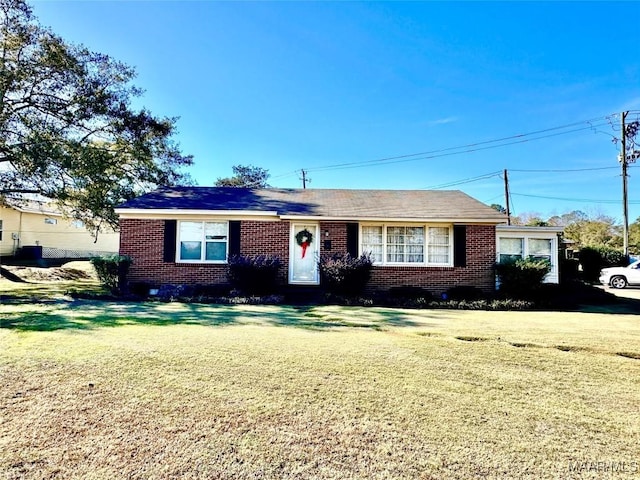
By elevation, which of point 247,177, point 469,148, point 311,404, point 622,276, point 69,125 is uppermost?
point 247,177

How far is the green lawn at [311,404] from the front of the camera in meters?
2.68

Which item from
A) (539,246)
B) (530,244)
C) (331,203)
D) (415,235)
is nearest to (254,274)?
(331,203)

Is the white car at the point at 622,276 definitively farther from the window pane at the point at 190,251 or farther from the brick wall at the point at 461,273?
the window pane at the point at 190,251

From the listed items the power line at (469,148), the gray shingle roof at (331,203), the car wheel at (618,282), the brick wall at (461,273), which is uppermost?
the power line at (469,148)

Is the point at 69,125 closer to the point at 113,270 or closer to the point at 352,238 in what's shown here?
the point at 113,270

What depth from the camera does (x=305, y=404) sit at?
353 cm

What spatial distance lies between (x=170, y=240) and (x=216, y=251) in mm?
1582

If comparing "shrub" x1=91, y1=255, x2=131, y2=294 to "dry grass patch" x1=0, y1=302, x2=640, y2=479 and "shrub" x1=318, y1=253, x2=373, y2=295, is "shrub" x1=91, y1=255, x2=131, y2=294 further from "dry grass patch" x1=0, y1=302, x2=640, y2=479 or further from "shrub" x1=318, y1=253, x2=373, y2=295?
"shrub" x1=318, y1=253, x2=373, y2=295

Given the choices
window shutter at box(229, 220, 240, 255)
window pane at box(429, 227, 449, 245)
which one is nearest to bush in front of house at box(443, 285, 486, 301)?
window pane at box(429, 227, 449, 245)

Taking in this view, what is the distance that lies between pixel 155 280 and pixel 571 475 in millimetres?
12429

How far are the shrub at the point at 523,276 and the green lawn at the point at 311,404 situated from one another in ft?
16.9

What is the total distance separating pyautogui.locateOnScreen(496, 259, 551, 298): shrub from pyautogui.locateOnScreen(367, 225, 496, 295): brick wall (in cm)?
80

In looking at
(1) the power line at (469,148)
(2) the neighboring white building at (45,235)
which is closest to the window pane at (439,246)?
(1) the power line at (469,148)

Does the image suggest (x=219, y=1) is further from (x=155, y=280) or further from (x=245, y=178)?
(x=245, y=178)
